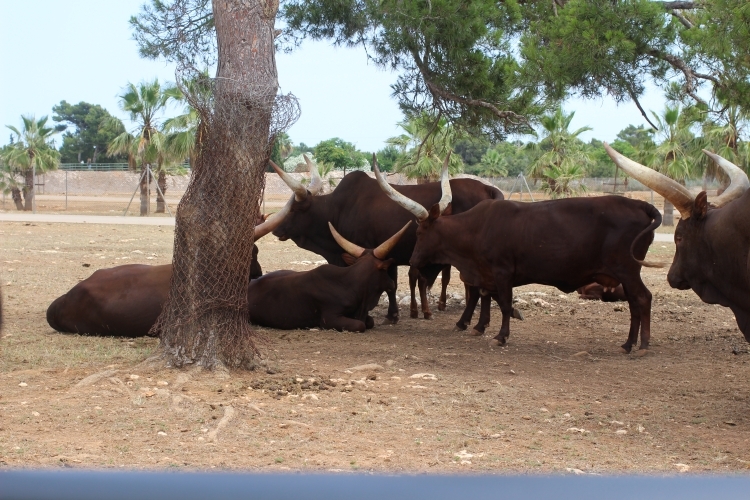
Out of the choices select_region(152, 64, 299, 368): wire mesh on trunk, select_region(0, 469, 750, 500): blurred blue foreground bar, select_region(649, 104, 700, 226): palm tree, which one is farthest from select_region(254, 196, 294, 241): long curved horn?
select_region(649, 104, 700, 226): palm tree

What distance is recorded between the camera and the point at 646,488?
900 millimetres

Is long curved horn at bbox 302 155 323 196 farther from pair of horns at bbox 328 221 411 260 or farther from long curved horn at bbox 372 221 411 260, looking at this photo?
long curved horn at bbox 372 221 411 260

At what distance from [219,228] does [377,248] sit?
9.92ft

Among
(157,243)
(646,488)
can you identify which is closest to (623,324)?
(646,488)

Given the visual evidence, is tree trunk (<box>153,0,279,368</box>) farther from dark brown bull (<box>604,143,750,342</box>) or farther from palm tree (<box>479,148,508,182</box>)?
palm tree (<box>479,148,508,182</box>)

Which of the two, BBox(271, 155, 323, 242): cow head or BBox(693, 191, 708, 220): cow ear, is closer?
BBox(693, 191, 708, 220): cow ear

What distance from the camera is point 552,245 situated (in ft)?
26.5

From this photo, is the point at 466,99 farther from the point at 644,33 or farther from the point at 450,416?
the point at 450,416

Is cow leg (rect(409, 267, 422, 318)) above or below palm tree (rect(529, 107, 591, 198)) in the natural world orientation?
below

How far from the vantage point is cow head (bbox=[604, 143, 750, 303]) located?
19.9 ft

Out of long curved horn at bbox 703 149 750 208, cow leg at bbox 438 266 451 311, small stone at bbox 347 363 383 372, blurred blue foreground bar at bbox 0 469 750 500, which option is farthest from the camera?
cow leg at bbox 438 266 451 311

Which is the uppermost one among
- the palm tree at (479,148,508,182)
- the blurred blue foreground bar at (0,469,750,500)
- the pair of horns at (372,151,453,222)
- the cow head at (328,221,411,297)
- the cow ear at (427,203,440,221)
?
the palm tree at (479,148,508,182)

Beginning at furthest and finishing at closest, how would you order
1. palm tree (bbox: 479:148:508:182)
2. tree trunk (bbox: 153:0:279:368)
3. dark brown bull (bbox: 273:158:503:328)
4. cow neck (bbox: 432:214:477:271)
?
palm tree (bbox: 479:148:508:182) < dark brown bull (bbox: 273:158:503:328) < cow neck (bbox: 432:214:477:271) < tree trunk (bbox: 153:0:279:368)

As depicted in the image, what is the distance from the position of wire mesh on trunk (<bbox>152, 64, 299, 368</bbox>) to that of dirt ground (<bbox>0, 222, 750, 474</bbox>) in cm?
28
